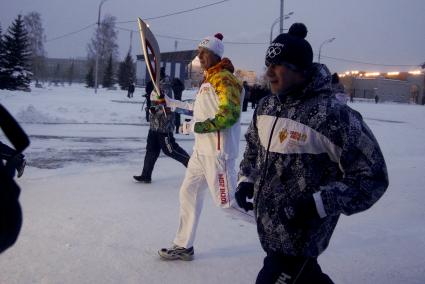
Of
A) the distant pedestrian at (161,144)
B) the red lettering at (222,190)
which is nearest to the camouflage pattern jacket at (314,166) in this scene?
the red lettering at (222,190)

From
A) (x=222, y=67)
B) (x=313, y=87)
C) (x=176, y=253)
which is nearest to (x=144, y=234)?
(x=176, y=253)

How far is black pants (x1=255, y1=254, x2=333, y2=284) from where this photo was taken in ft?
7.54

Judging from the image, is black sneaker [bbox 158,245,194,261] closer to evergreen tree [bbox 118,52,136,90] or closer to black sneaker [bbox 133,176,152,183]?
black sneaker [bbox 133,176,152,183]

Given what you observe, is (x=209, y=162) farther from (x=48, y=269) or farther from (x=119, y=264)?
(x=48, y=269)

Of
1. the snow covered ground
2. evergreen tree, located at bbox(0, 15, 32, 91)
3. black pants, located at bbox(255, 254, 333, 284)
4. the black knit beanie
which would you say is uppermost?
evergreen tree, located at bbox(0, 15, 32, 91)

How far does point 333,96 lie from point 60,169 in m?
6.03

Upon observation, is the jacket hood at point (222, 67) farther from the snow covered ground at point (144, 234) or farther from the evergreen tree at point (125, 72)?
the evergreen tree at point (125, 72)

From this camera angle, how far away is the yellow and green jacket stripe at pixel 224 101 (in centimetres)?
367

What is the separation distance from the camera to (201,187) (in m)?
3.96

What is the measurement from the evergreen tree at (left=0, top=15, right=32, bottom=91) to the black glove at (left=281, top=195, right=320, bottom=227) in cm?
3396

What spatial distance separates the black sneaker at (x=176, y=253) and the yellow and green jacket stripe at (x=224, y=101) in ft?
3.35

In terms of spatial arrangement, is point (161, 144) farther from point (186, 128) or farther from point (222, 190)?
point (222, 190)

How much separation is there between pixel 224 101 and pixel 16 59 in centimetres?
3454

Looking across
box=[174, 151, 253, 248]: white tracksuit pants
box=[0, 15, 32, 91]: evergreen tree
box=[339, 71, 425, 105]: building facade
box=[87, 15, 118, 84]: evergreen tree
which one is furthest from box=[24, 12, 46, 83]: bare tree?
box=[174, 151, 253, 248]: white tracksuit pants
